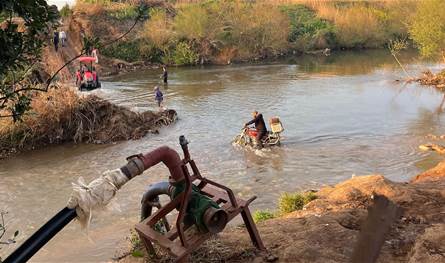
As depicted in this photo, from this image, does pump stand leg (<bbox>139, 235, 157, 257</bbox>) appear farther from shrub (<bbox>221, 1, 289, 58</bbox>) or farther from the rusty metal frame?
shrub (<bbox>221, 1, 289, 58</bbox>)

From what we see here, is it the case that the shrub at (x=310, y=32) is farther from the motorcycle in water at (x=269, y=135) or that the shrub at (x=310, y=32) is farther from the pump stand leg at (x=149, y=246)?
the pump stand leg at (x=149, y=246)

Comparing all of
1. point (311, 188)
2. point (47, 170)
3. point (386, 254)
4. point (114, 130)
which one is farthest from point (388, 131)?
point (386, 254)

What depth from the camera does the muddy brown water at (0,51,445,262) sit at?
12258 mm

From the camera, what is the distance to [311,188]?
13523 millimetres

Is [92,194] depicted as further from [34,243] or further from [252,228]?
[252,228]

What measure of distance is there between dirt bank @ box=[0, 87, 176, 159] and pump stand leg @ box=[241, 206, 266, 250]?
12881 mm

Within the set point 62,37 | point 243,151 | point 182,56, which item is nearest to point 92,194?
point 243,151

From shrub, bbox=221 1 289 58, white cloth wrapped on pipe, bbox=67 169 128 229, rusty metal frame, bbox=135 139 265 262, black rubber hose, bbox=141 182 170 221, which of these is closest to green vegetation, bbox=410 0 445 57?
shrub, bbox=221 1 289 58

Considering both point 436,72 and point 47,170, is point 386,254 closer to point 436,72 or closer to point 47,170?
point 47,170

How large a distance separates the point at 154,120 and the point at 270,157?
6.49 meters

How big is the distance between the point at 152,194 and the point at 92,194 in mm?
1830

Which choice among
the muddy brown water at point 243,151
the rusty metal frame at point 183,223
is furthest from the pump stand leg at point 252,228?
the muddy brown water at point 243,151

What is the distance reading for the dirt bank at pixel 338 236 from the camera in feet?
20.1

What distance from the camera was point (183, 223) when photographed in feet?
19.8
